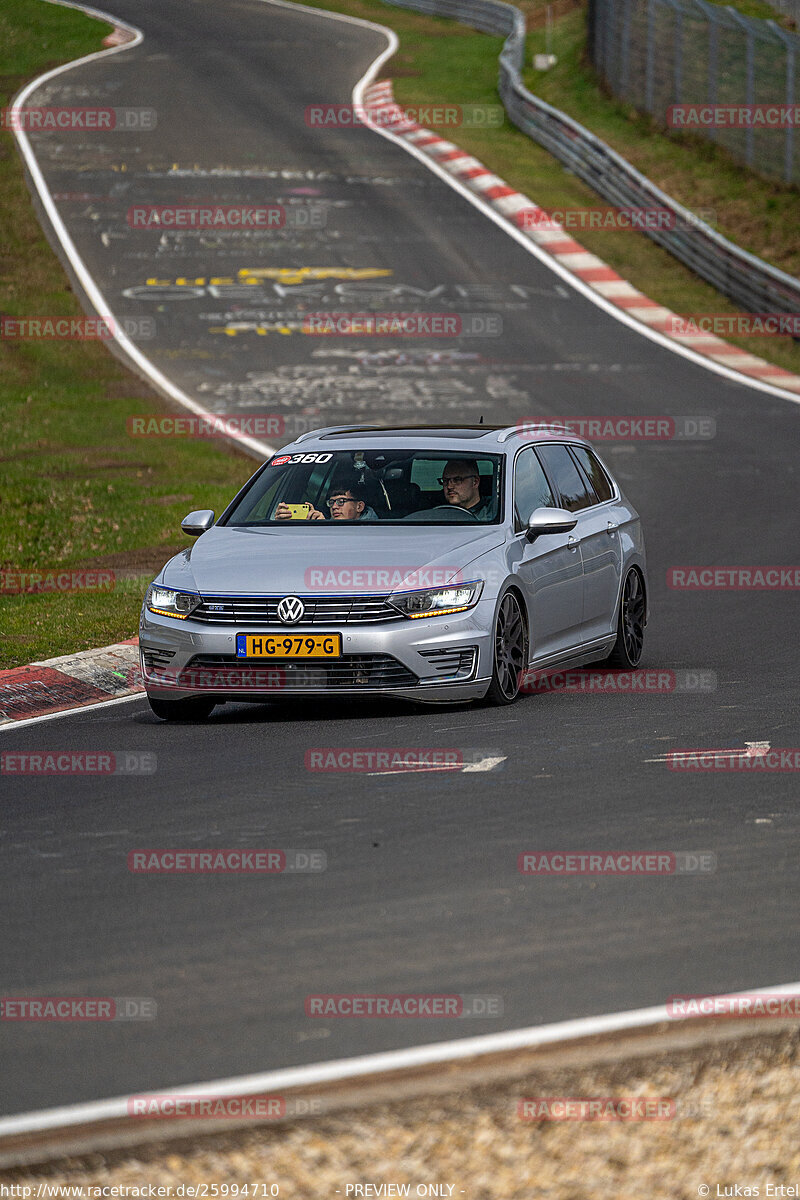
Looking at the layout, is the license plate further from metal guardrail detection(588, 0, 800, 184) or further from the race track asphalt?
metal guardrail detection(588, 0, 800, 184)

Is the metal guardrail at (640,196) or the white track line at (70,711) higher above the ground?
the white track line at (70,711)

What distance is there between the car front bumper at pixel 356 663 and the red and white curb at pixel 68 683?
1187mm

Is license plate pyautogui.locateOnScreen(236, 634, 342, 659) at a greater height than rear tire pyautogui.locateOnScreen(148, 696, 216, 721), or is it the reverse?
license plate pyautogui.locateOnScreen(236, 634, 342, 659)

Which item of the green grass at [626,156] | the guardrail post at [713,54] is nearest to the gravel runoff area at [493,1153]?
the green grass at [626,156]

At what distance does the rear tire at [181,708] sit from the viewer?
10.2m

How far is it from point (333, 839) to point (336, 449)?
15.4 ft

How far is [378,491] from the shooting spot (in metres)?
11.0

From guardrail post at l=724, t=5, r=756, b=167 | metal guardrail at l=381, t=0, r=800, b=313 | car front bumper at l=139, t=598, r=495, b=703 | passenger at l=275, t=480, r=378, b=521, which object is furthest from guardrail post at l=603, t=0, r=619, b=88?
car front bumper at l=139, t=598, r=495, b=703

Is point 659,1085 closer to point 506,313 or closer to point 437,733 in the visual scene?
point 437,733

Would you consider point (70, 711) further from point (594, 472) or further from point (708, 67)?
point (708, 67)

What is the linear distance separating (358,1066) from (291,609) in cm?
522

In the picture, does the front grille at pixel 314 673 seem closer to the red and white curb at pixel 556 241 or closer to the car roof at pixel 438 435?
the car roof at pixel 438 435

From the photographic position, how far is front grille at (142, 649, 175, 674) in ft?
32.7

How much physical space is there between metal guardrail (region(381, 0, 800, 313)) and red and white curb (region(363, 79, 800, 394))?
1.20m
